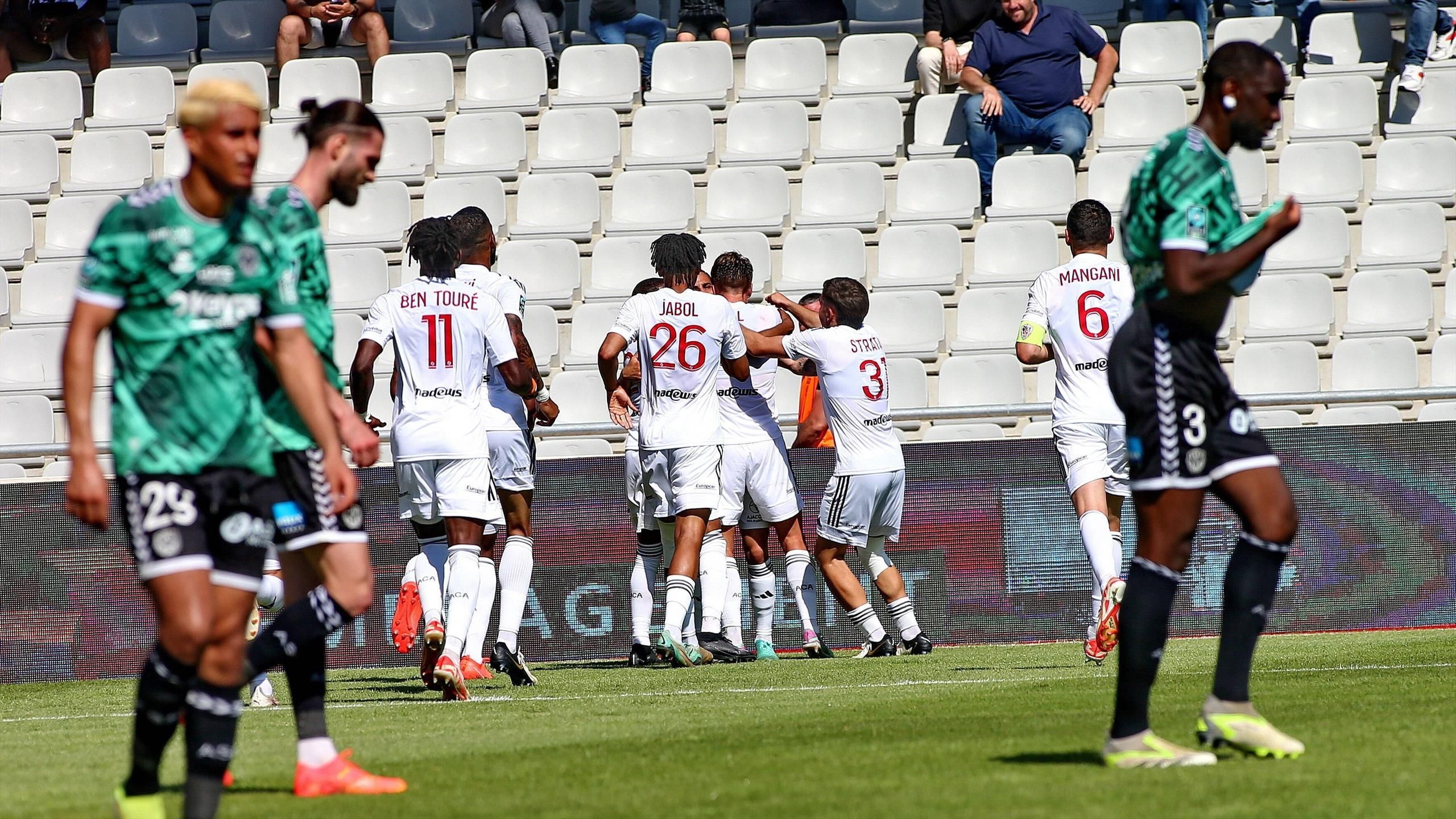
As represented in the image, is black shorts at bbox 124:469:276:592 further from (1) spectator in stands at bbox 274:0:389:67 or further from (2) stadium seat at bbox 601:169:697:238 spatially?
(1) spectator in stands at bbox 274:0:389:67

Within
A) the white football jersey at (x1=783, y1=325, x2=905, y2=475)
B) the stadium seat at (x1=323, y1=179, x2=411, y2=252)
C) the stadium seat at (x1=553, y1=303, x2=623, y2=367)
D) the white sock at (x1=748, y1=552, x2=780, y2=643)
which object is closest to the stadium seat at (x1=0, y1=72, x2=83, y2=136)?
the stadium seat at (x1=323, y1=179, x2=411, y2=252)

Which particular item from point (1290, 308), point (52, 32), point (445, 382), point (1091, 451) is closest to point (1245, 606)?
point (1091, 451)

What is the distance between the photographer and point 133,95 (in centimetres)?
1773

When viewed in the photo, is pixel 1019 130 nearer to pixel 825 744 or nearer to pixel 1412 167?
pixel 1412 167

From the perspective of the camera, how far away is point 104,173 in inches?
670

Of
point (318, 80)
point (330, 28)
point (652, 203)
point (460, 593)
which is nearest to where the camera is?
point (460, 593)

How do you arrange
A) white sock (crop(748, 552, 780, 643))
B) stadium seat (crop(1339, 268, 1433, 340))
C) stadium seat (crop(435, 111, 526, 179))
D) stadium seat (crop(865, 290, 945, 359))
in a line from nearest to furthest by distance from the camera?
white sock (crop(748, 552, 780, 643)) → stadium seat (crop(1339, 268, 1433, 340)) → stadium seat (crop(865, 290, 945, 359)) → stadium seat (crop(435, 111, 526, 179))

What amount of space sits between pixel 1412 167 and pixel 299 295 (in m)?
12.7

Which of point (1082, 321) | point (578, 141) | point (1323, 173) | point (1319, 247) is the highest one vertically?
point (578, 141)

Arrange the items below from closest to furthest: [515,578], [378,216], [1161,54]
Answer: [515,578] < [378,216] < [1161,54]

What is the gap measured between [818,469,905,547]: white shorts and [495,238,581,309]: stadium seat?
4947 mm

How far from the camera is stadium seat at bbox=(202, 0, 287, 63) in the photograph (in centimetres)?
1845

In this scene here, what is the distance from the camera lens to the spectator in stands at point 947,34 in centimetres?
1617

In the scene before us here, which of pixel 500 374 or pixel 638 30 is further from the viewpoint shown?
pixel 638 30
